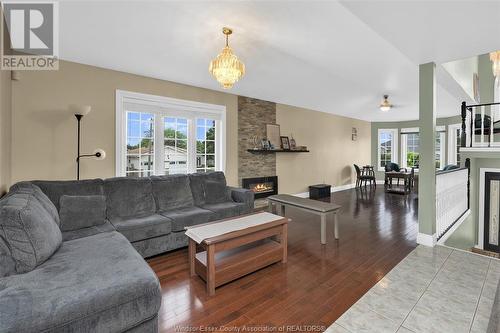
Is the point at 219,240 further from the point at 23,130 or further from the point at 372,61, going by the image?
the point at 372,61

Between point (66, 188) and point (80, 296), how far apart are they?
210 cm

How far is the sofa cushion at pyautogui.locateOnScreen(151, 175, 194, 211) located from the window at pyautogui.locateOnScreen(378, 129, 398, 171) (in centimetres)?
865

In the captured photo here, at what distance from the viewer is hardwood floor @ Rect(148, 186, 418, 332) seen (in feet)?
6.25

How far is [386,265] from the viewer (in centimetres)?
279

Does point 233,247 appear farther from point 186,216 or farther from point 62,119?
point 62,119

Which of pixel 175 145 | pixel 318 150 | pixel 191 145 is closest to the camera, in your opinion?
pixel 175 145

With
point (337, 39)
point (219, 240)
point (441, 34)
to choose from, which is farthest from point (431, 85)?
point (219, 240)

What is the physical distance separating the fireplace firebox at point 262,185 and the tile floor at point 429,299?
11.2 feet

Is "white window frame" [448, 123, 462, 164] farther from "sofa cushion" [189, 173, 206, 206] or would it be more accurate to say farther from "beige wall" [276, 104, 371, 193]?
"sofa cushion" [189, 173, 206, 206]

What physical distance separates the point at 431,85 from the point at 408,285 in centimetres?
272

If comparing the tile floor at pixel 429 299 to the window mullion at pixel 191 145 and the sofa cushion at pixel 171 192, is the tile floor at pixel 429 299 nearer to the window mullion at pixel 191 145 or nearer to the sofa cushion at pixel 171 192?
the sofa cushion at pixel 171 192

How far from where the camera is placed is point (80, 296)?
135 centimetres

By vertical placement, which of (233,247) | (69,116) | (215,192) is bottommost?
(233,247)

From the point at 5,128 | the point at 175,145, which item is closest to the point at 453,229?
the point at 175,145
